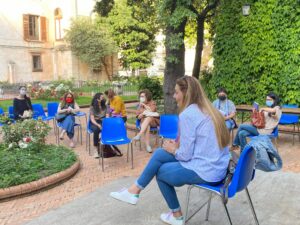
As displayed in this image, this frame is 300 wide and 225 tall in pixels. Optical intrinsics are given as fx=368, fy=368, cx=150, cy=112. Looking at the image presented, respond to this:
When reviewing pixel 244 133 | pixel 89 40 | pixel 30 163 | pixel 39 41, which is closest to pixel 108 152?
pixel 30 163

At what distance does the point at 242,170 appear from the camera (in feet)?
10.9

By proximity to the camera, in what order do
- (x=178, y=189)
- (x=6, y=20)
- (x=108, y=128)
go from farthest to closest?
(x=6, y=20), (x=108, y=128), (x=178, y=189)

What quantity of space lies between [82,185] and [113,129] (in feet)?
4.61

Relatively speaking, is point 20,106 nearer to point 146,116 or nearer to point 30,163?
point 146,116

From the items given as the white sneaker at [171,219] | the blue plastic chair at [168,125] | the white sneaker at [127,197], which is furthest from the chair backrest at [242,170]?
the blue plastic chair at [168,125]

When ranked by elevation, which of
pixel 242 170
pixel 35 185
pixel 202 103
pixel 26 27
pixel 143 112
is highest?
pixel 26 27

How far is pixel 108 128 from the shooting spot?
6.72 meters

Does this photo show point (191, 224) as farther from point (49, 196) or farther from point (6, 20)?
point (6, 20)

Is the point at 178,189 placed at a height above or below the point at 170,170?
below

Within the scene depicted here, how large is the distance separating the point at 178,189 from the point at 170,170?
169 cm

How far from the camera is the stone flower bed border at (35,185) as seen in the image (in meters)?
5.12

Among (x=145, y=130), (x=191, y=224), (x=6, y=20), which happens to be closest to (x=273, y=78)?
(x=145, y=130)

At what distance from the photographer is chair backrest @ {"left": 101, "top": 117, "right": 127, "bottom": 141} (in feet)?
21.9

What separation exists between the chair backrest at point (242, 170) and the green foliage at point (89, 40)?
92.5 feet
